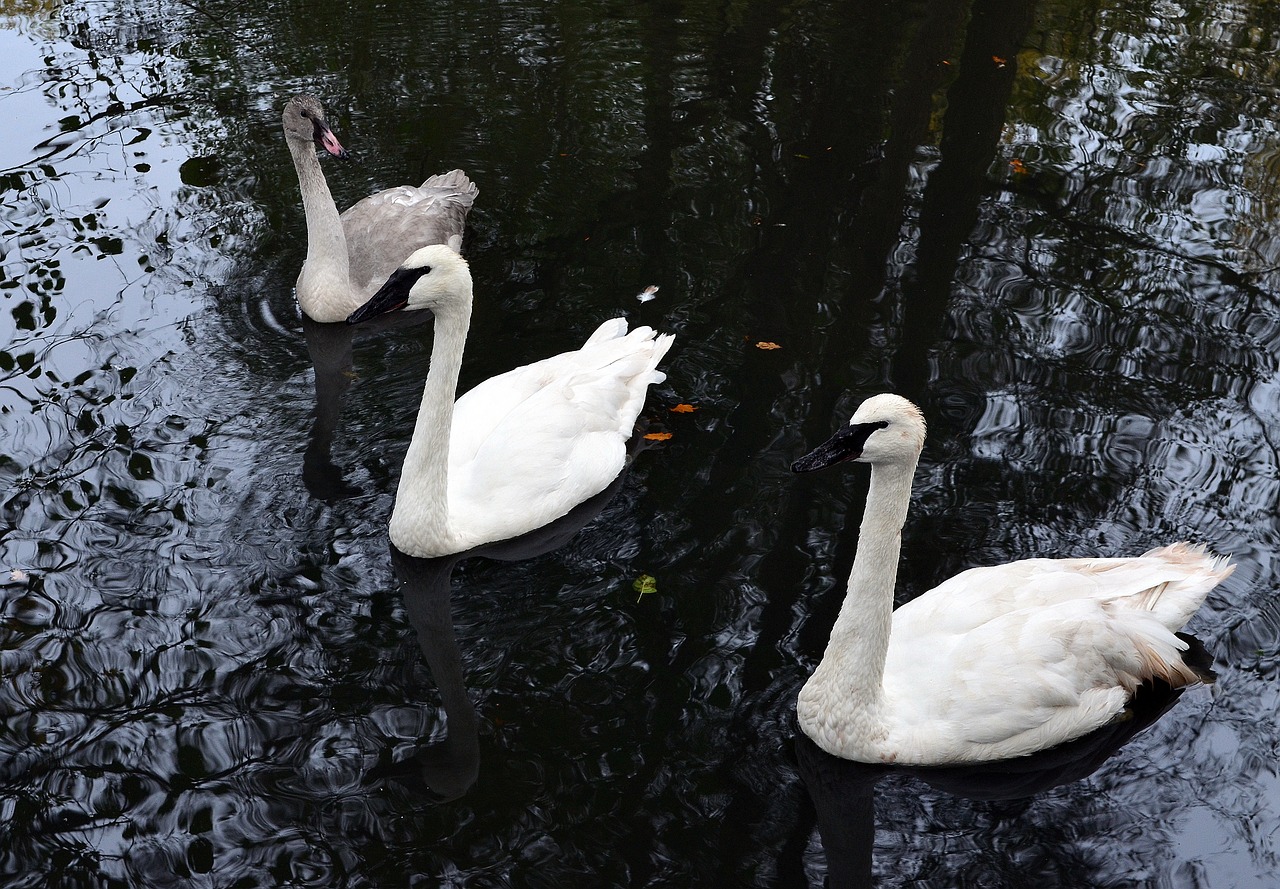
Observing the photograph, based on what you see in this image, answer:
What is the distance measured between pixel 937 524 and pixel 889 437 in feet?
6.06

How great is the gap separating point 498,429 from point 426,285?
935 mm

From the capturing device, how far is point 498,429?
6.44 meters

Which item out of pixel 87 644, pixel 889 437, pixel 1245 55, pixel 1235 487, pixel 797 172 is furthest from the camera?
pixel 1245 55

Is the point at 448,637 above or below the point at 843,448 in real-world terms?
below

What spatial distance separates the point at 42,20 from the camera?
1270 cm

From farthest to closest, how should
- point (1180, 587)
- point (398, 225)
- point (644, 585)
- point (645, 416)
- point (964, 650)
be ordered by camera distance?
point (398, 225)
point (645, 416)
point (644, 585)
point (1180, 587)
point (964, 650)

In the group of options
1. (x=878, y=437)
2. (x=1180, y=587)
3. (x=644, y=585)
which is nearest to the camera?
(x=878, y=437)

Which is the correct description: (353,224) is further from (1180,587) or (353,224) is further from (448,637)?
(1180,587)

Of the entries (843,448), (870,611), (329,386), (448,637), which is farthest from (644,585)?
(329,386)

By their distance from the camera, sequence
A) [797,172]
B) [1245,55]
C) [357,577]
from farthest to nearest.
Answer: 1. [1245,55]
2. [797,172]
3. [357,577]

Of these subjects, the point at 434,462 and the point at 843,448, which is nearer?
the point at 843,448

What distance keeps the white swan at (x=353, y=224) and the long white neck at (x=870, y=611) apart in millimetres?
4595

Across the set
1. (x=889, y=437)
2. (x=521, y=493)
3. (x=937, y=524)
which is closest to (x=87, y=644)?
(x=521, y=493)

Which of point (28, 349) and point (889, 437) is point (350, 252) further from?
point (889, 437)
